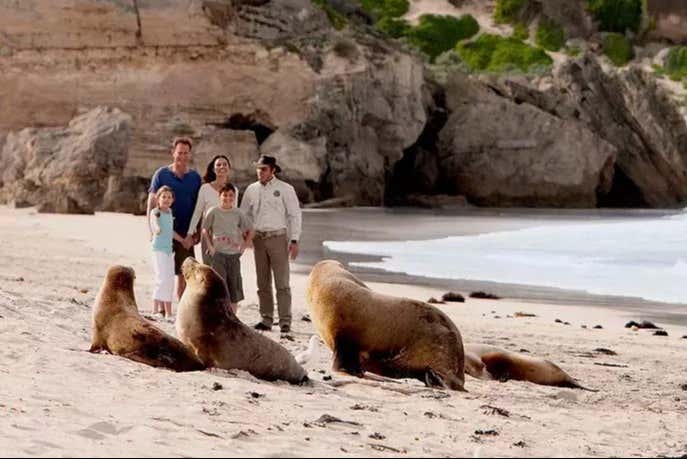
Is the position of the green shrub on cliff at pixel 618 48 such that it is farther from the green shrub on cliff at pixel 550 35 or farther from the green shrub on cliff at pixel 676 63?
the green shrub on cliff at pixel 550 35

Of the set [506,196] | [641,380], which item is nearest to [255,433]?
[641,380]

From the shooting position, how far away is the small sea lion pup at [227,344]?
23.5 ft

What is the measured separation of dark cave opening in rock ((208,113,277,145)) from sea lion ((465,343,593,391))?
29187mm

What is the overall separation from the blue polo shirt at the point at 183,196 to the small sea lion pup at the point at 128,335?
239 cm

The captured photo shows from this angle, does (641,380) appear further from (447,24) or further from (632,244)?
(447,24)

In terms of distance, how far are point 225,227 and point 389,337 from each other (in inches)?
106

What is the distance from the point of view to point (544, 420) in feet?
20.8

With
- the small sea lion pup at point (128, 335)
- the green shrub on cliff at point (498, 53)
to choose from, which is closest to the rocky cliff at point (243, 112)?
the small sea lion pup at point (128, 335)

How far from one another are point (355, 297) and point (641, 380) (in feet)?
7.45

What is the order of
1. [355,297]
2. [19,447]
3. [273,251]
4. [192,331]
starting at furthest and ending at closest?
[273,251] < [355,297] < [192,331] < [19,447]

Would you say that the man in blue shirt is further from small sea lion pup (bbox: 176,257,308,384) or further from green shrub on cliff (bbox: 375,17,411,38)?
green shrub on cliff (bbox: 375,17,411,38)

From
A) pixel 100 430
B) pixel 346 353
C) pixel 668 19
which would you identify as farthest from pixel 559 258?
pixel 668 19

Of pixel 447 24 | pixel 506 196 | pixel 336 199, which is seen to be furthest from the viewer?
pixel 447 24

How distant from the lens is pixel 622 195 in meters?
48.5
